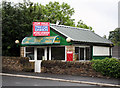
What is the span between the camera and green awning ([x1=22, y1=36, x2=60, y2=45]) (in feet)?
71.4

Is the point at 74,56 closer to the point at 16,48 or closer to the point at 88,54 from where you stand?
the point at 88,54

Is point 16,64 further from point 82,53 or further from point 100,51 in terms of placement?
point 100,51

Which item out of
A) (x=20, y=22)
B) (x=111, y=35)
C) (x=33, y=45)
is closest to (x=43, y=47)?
(x=33, y=45)

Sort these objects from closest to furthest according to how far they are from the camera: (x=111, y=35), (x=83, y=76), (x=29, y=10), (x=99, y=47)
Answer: (x=83, y=76), (x=99, y=47), (x=29, y=10), (x=111, y=35)

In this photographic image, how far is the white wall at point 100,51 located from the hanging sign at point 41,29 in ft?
18.5

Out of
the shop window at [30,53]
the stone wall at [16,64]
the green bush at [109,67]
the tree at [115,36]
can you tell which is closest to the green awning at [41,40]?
the shop window at [30,53]

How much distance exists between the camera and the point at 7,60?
21.2m

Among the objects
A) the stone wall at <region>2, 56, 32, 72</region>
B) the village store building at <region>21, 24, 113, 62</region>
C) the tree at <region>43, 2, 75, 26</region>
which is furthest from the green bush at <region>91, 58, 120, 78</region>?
the tree at <region>43, 2, 75, 26</region>

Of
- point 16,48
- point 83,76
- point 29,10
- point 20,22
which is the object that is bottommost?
point 83,76

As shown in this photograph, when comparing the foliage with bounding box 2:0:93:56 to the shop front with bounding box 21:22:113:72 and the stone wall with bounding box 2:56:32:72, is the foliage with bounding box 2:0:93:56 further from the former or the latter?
the stone wall with bounding box 2:56:32:72

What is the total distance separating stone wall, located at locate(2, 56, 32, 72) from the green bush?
7.06 m

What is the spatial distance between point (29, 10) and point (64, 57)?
882 cm

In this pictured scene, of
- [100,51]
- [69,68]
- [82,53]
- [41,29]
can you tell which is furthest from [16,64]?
[100,51]

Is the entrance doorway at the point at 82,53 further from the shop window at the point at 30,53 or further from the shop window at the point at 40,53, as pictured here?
the shop window at the point at 30,53
